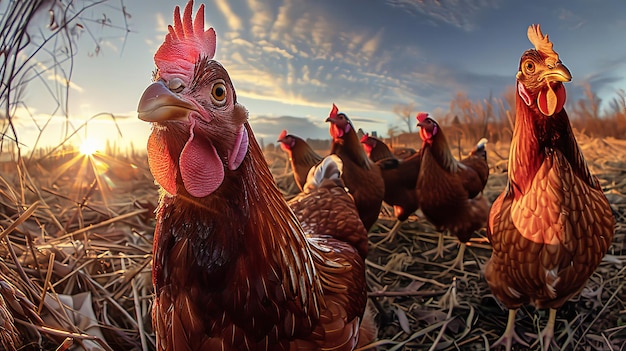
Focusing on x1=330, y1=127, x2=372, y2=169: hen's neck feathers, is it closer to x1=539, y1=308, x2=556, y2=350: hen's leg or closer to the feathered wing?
the feathered wing

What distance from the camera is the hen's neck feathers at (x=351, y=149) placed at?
2.77 metres

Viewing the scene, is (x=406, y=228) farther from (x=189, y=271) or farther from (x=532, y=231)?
(x=189, y=271)

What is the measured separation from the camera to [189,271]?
84cm

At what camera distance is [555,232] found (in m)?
1.41

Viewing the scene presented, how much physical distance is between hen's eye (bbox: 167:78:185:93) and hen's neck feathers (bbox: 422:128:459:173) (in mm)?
2301

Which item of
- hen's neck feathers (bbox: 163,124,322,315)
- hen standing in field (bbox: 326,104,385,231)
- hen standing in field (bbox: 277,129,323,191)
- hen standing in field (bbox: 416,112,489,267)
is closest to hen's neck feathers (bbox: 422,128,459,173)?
hen standing in field (bbox: 416,112,489,267)

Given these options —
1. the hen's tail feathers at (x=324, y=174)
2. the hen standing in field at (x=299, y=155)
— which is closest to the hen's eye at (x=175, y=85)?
the hen's tail feathers at (x=324, y=174)

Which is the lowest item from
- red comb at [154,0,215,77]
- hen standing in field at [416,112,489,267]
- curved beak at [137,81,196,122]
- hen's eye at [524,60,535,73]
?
hen standing in field at [416,112,489,267]

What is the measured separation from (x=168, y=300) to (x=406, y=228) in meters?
2.59

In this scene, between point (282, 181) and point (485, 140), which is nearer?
point (485, 140)

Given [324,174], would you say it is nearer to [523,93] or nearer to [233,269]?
[523,93]

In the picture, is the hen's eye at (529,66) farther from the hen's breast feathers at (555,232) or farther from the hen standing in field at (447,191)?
the hen standing in field at (447,191)

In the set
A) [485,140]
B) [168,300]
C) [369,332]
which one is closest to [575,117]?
[485,140]

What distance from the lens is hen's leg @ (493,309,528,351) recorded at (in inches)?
66.9
